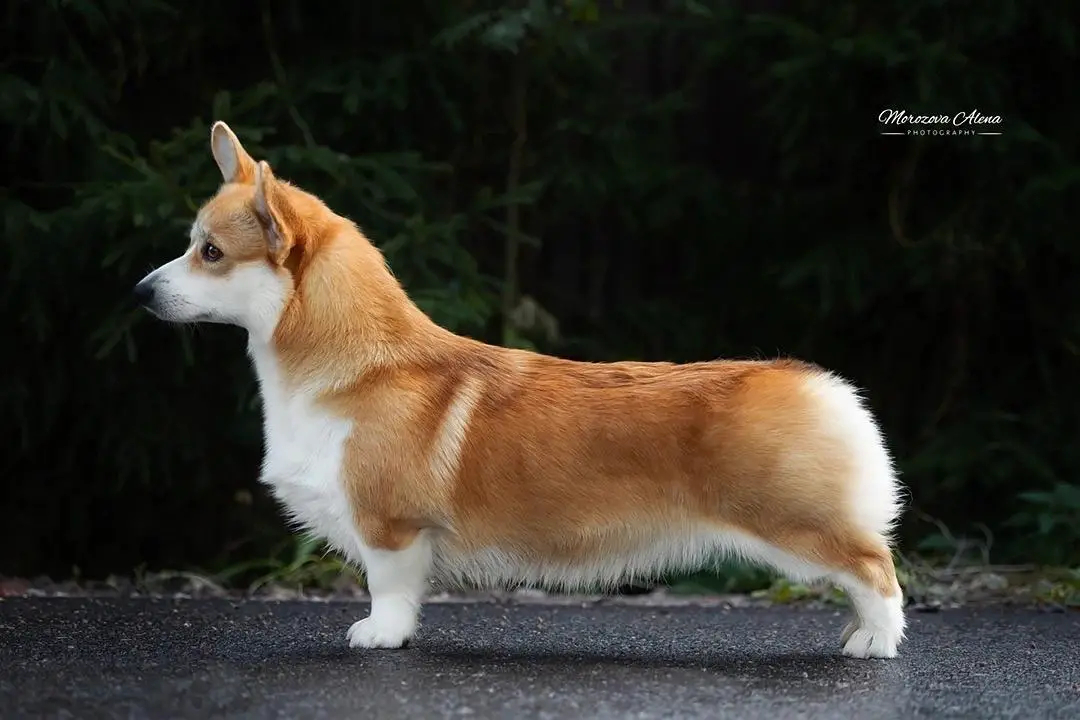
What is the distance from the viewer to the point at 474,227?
7.04 m

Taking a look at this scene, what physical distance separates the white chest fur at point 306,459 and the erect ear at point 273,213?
13.6 inches

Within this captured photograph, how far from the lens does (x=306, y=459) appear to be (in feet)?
13.7

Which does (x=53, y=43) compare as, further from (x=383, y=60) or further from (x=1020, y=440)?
(x=1020, y=440)

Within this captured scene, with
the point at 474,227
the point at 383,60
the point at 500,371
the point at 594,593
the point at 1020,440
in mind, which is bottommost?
the point at 594,593

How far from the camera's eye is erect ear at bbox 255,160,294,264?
407 cm

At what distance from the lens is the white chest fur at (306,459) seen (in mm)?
4145

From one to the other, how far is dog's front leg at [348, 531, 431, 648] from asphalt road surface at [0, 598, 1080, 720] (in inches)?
3.4

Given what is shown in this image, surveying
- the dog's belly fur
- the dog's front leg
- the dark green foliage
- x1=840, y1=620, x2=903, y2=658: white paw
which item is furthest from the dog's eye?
x1=840, y1=620, x2=903, y2=658: white paw

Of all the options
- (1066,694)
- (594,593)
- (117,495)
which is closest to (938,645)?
(1066,694)

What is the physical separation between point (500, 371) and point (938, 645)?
5.73 ft

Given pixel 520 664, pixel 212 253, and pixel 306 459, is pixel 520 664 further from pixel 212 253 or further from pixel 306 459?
pixel 212 253

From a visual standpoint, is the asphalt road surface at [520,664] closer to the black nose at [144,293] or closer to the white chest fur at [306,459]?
the white chest fur at [306,459]

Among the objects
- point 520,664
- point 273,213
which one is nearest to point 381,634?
point 520,664

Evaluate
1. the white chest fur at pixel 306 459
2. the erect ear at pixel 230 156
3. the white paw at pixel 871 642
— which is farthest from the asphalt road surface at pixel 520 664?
the erect ear at pixel 230 156
